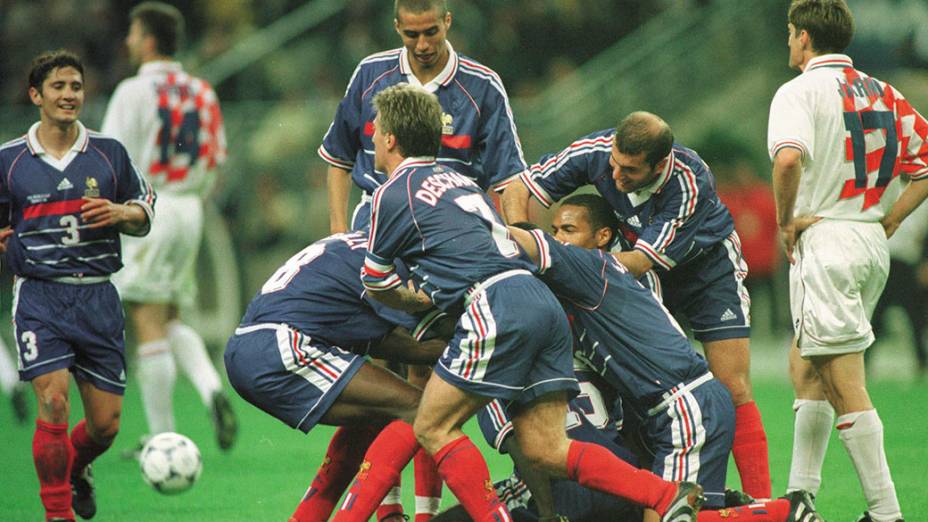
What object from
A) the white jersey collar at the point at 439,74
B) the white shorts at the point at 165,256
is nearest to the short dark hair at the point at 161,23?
the white shorts at the point at 165,256

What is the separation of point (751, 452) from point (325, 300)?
212 cm

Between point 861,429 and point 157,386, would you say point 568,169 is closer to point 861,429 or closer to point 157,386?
point 861,429

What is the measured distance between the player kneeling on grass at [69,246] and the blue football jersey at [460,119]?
45.7 inches

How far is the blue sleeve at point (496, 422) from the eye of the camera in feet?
17.9

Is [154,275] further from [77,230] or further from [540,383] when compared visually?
[540,383]

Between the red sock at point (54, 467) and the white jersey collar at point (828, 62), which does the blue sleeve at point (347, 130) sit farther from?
the white jersey collar at point (828, 62)

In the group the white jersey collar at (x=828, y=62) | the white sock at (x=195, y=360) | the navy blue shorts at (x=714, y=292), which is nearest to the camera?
the white jersey collar at (x=828, y=62)

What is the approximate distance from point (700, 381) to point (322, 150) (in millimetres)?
2309

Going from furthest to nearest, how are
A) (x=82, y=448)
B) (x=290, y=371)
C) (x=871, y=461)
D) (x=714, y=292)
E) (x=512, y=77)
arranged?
(x=512, y=77) < (x=82, y=448) < (x=714, y=292) < (x=871, y=461) < (x=290, y=371)

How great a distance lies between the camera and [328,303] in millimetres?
5320

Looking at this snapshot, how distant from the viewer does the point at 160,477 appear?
5930 mm

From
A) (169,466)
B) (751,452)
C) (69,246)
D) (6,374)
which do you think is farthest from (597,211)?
(6,374)

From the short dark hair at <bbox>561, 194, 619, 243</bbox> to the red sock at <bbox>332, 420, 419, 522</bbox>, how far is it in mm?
1412

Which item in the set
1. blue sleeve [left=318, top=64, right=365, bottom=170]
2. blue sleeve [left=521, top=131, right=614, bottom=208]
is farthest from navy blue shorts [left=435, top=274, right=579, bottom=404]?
blue sleeve [left=318, top=64, right=365, bottom=170]
